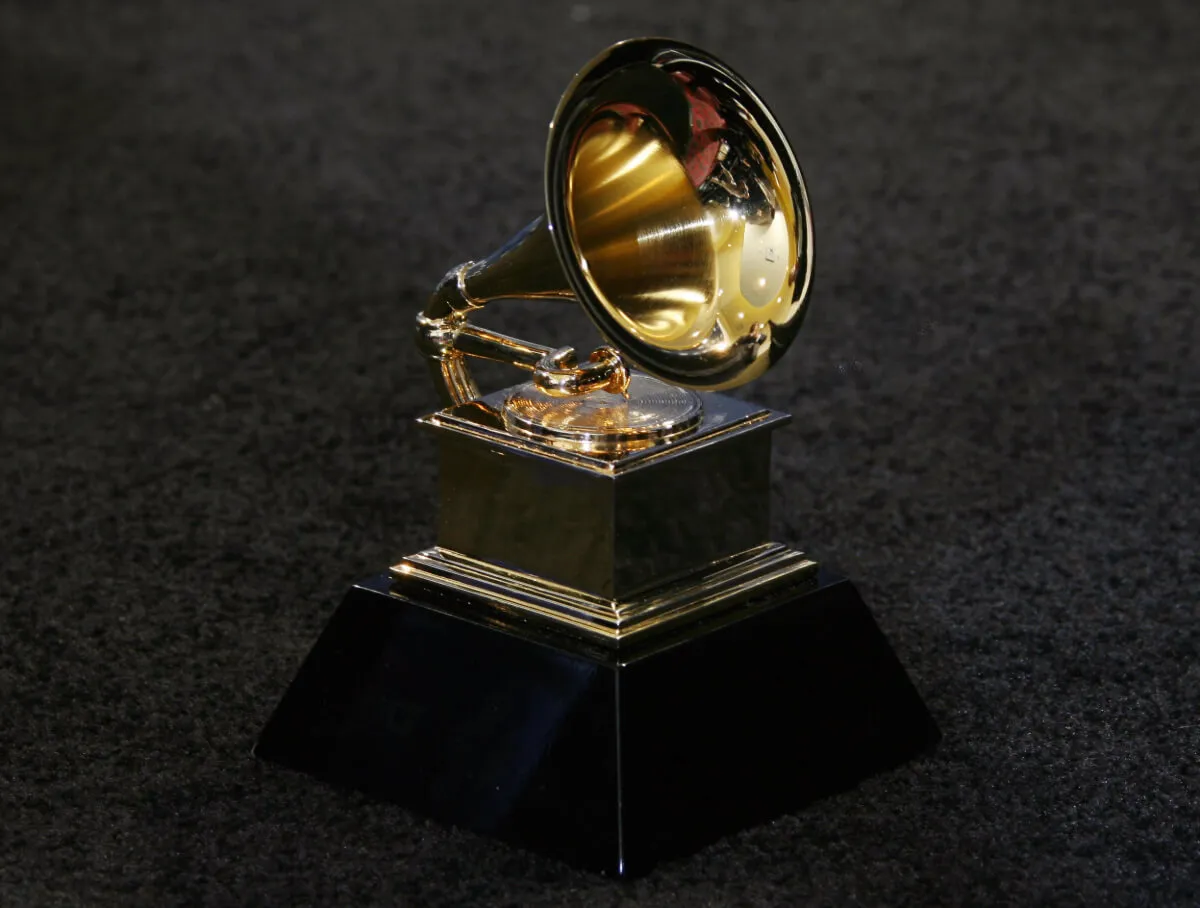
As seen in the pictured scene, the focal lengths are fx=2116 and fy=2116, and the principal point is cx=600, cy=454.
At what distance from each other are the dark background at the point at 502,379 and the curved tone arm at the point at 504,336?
1.27 ft

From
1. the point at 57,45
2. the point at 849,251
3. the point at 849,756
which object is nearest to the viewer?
the point at 849,756

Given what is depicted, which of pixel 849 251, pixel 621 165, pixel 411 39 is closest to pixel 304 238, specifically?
pixel 849 251

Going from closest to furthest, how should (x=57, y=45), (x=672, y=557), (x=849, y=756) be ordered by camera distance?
(x=672, y=557) < (x=849, y=756) < (x=57, y=45)

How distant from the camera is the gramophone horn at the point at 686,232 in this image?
173cm

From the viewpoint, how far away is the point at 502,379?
2955 mm

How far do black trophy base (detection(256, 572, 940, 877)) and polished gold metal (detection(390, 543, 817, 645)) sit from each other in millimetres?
15

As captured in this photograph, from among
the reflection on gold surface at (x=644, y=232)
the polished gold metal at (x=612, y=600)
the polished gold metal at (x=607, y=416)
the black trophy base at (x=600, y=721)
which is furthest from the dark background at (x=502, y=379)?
the reflection on gold surface at (x=644, y=232)

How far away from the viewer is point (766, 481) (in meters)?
1.81

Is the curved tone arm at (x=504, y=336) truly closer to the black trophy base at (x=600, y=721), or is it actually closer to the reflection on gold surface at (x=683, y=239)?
the reflection on gold surface at (x=683, y=239)

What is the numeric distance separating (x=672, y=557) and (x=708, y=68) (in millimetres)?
406

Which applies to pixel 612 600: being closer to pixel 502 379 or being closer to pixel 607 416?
pixel 607 416

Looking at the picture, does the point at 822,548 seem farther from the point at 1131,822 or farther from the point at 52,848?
the point at 52,848

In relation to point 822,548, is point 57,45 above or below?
above

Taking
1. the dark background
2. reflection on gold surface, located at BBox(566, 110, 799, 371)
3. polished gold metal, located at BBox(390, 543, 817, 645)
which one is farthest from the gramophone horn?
the dark background
